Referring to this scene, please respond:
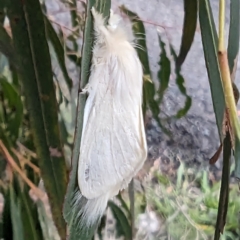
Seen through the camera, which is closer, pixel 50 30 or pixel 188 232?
pixel 50 30

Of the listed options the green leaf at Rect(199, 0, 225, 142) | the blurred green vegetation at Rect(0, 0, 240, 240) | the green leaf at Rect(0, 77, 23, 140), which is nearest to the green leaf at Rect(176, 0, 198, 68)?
the blurred green vegetation at Rect(0, 0, 240, 240)

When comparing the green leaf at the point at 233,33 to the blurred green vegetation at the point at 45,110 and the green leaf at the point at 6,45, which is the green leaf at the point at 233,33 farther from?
the green leaf at the point at 6,45

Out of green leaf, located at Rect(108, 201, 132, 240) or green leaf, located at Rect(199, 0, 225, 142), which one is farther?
green leaf, located at Rect(108, 201, 132, 240)

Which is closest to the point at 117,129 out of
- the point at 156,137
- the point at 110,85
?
the point at 110,85

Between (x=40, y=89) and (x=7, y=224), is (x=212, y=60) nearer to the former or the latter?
(x=40, y=89)

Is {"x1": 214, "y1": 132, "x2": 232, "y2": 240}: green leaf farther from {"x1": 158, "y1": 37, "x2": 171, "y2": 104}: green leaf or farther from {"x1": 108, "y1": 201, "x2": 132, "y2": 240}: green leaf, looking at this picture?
{"x1": 158, "y1": 37, "x2": 171, "y2": 104}: green leaf

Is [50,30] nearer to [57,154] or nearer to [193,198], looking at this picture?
[57,154]
